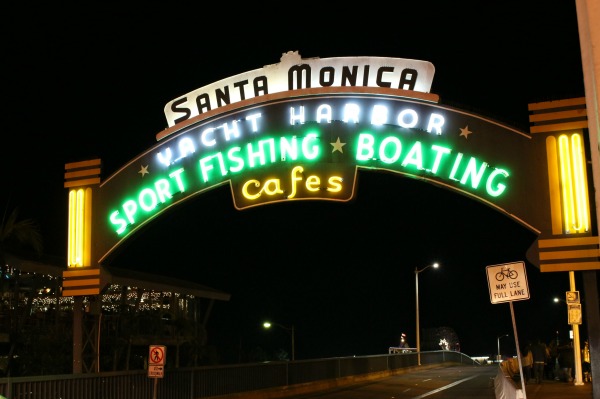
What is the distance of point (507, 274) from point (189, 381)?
36.1ft

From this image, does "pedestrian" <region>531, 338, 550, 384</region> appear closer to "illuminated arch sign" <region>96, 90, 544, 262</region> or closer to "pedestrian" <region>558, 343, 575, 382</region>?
"pedestrian" <region>558, 343, 575, 382</region>

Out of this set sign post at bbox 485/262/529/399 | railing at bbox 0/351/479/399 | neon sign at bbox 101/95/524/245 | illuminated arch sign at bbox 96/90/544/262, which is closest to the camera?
sign post at bbox 485/262/529/399

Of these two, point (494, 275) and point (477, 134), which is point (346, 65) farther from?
point (494, 275)

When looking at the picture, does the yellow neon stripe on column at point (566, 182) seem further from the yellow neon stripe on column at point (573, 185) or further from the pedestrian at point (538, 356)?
the pedestrian at point (538, 356)

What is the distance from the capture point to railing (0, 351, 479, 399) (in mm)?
15750

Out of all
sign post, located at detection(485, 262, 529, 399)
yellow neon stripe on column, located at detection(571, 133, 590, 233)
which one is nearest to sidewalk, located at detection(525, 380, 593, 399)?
sign post, located at detection(485, 262, 529, 399)

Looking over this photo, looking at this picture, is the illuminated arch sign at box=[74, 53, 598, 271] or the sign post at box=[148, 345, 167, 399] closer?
the illuminated arch sign at box=[74, 53, 598, 271]

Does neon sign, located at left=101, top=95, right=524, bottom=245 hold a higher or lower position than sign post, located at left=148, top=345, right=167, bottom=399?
higher

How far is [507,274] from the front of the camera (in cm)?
1303

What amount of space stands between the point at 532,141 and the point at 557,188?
3.30 ft

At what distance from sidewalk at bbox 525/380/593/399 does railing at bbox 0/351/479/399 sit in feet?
27.8

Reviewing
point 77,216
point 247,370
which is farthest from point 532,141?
point 247,370

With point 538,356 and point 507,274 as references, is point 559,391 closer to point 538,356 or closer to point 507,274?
point 538,356

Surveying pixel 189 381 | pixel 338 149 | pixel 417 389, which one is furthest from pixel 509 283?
pixel 417 389
